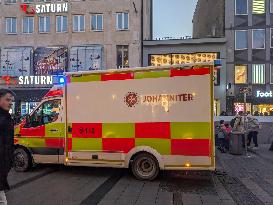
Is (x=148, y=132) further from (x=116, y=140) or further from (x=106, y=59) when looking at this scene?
(x=106, y=59)

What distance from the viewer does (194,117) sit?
8695mm

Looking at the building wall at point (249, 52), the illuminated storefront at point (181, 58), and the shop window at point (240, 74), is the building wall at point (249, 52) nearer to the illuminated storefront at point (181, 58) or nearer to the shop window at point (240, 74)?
the shop window at point (240, 74)

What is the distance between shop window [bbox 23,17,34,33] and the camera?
35250mm

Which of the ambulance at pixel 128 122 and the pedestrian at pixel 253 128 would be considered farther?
the pedestrian at pixel 253 128

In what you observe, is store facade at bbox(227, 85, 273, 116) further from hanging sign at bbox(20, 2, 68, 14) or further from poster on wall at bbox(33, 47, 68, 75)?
hanging sign at bbox(20, 2, 68, 14)

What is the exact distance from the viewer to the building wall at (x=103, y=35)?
33.4 meters

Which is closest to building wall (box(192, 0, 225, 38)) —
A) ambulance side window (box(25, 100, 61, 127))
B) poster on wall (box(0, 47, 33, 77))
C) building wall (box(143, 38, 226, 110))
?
building wall (box(143, 38, 226, 110))

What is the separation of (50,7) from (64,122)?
2717 centimetres

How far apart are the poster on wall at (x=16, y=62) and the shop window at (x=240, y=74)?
59.5 feet

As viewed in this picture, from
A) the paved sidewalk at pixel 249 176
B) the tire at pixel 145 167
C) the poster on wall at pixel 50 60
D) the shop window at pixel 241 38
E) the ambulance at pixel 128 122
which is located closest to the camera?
the paved sidewalk at pixel 249 176

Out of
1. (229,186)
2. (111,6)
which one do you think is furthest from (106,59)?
(229,186)

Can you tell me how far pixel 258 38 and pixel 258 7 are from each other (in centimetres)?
281

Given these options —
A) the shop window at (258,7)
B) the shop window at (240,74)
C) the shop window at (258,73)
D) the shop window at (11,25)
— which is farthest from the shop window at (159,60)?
the shop window at (11,25)

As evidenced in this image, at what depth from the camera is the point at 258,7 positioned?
3453 cm
